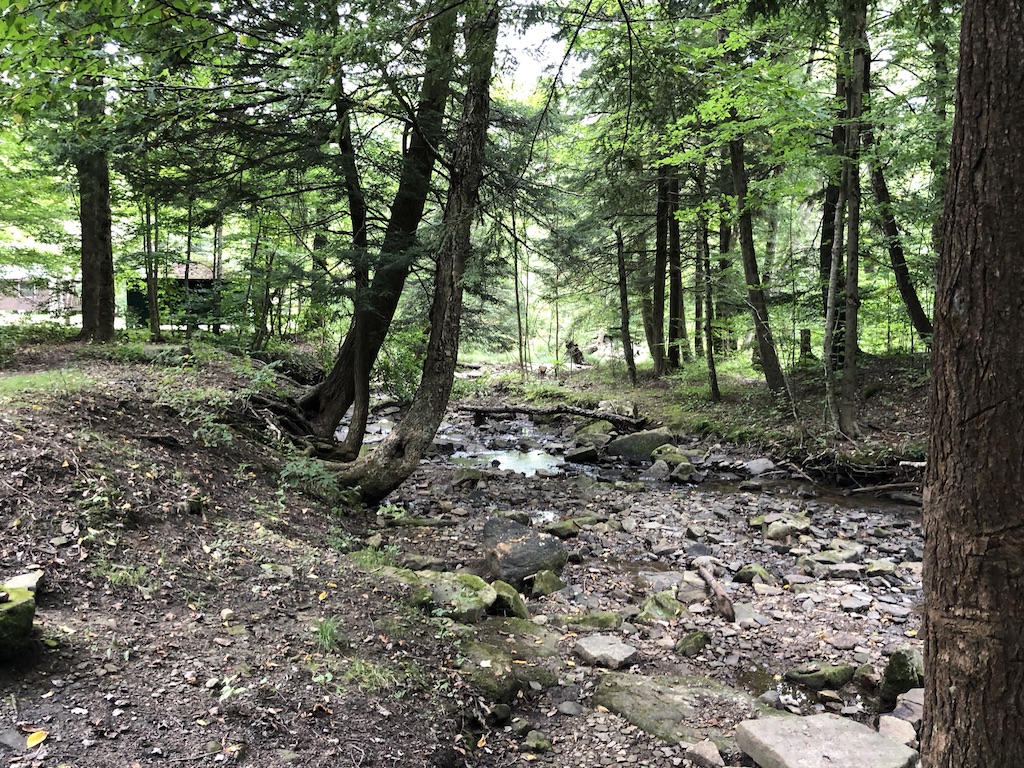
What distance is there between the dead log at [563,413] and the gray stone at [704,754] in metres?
12.5

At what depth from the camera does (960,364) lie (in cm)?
219

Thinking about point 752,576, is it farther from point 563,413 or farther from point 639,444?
point 563,413

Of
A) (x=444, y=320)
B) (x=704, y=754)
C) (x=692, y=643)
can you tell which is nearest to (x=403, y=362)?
(x=444, y=320)

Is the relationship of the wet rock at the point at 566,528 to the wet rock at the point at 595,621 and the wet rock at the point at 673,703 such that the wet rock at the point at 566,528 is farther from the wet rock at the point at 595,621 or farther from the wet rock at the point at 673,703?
the wet rock at the point at 673,703

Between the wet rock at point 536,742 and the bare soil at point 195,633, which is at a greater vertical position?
the bare soil at point 195,633

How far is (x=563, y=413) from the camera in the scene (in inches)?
730

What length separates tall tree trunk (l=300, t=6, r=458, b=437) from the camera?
26.5 ft

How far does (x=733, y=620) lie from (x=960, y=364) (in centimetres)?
424

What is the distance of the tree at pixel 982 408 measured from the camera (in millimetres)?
2070

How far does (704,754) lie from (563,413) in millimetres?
15053

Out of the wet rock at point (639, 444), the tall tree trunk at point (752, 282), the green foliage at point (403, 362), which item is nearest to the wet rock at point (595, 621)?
the green foliage at point (403, 362)

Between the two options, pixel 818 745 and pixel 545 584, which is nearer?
pixel 818 745

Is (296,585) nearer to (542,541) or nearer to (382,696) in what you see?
(382,696)

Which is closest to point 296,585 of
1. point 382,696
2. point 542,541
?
point 382,696
